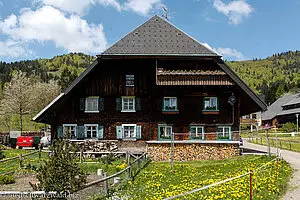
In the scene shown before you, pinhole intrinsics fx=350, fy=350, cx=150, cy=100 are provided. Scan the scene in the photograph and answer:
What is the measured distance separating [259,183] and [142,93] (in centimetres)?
1682

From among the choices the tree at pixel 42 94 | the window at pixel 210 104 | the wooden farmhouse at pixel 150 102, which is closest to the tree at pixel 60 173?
the wooden farmhouse at pixel 150 102

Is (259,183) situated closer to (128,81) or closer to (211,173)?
(211,173)

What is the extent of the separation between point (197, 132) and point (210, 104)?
260 cm

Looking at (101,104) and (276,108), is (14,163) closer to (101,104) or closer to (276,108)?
(101,104)

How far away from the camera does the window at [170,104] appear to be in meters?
29.4

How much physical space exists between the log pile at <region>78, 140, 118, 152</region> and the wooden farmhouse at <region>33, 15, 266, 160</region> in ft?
1.85

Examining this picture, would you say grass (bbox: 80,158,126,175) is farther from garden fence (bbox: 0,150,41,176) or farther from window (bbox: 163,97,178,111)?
window (bbox: 163,97,178,111)

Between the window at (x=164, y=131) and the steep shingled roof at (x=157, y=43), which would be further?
the window at (x=164, y=131)

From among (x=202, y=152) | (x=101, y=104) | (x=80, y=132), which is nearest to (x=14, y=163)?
(x=80, y=132)

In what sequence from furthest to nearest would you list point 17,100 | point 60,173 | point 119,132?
point 17,100 → point 119,132 → point 60,173

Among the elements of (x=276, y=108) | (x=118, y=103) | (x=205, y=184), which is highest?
(x=276, y=108)

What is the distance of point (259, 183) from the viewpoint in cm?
1407

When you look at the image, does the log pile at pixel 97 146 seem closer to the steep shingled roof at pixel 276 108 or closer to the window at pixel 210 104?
the window at pixel 210 104

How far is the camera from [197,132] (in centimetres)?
2922
